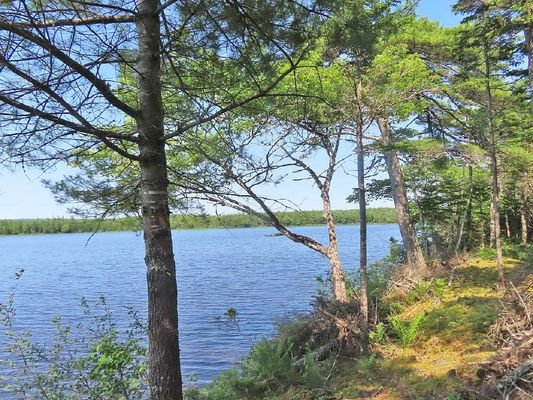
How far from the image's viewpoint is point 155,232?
11.4 feet

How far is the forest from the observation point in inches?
132

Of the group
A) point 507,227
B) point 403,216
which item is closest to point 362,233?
point 403,216

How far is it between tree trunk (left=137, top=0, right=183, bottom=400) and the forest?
1 centimetres

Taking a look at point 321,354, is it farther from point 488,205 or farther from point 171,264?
point 488,205

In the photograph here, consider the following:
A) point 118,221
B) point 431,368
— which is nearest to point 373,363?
point 431,368

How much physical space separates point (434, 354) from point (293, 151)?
15.1 ft

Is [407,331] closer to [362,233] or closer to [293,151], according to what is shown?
[362,233]

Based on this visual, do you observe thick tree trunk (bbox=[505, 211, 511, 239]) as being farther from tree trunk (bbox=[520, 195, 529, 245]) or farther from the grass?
the grass

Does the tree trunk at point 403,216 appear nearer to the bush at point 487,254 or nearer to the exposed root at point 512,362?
the bush at point 487,254

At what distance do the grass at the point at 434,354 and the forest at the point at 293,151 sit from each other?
3 centimetres

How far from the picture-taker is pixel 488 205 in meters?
18.2

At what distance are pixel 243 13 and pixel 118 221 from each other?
8.37 feet

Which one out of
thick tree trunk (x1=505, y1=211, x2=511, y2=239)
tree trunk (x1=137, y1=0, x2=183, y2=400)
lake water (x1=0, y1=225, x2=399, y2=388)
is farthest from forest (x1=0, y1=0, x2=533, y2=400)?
thick tree trunk (x1=505, y1=211, x2=511, y2=239)

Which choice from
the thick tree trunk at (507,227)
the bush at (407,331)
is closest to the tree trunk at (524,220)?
the thick tree trunk at (507,227)
